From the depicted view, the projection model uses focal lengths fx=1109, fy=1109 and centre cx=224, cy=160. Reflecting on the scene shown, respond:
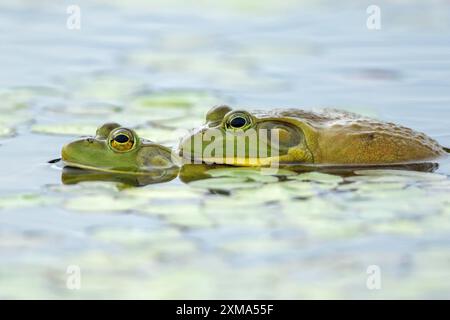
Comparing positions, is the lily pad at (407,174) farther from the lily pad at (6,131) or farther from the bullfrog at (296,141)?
the lily pad at (6,131)

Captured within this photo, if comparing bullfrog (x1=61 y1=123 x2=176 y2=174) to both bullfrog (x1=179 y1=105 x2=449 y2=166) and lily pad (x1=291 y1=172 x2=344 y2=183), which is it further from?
lily pad (x1=291 y1=172 x2=344 y2=183)

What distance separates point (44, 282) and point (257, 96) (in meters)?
5.75

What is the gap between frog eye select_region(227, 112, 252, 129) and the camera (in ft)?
29.2

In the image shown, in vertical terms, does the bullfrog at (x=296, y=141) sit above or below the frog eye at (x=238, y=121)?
below

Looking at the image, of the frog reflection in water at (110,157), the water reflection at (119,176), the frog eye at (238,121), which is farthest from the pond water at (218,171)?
the frog eye at (238,121)

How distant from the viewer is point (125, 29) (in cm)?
1530

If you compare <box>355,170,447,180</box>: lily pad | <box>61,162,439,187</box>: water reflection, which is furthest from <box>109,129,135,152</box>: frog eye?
<box>355,170,447,180</box>: lily pad

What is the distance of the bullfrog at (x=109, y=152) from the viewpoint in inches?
339

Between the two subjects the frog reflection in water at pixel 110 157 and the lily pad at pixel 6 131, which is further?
the lily pad at pixel 6 131

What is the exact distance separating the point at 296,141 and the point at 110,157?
1528mm

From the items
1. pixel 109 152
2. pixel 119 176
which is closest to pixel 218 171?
pixel 119 176

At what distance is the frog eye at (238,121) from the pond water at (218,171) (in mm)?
570

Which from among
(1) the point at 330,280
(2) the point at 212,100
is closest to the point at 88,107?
(2) the point at 212,100

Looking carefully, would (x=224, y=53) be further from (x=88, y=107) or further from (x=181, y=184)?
(x=181, y=184)
